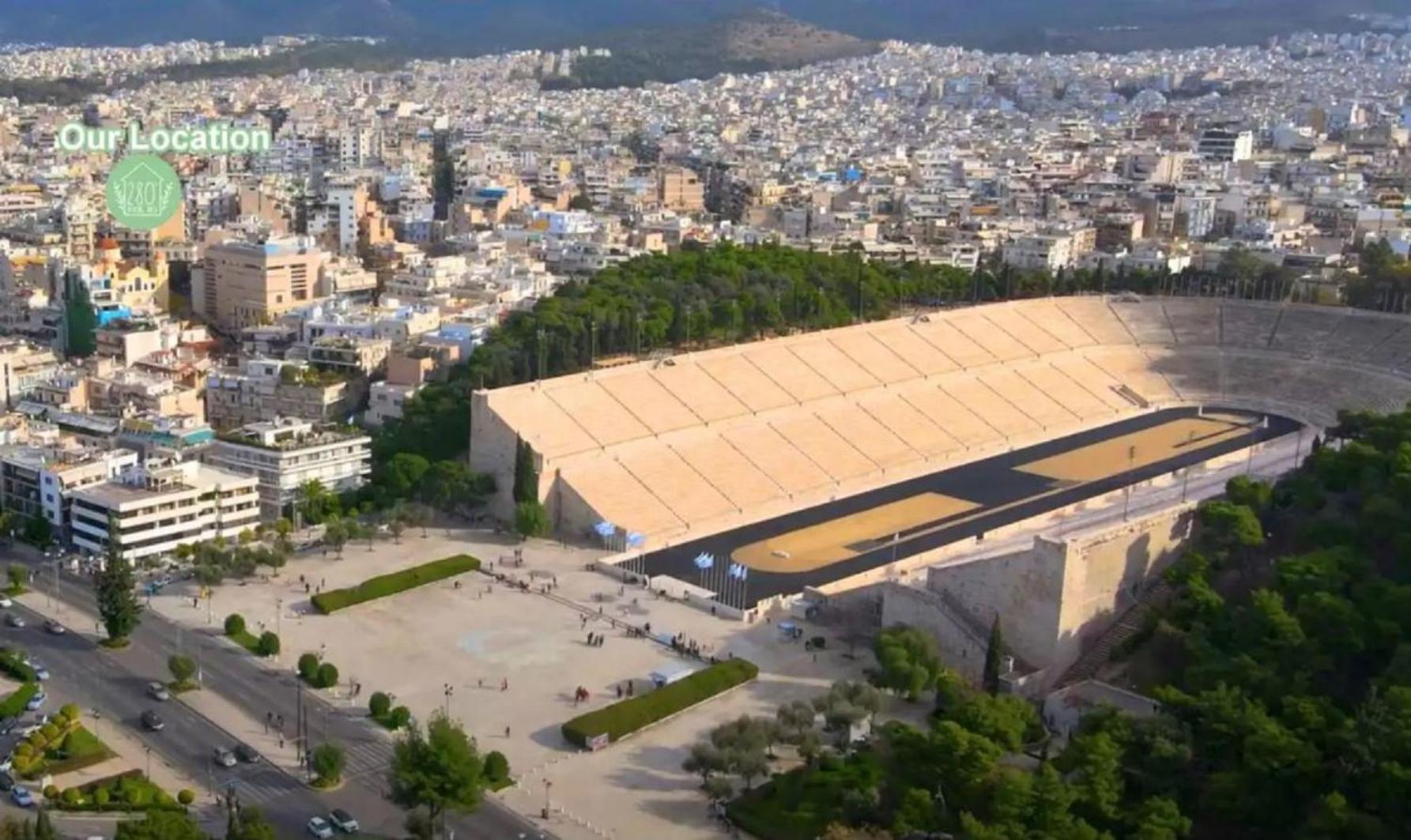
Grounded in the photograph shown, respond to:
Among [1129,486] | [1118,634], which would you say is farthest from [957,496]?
[1118,634]

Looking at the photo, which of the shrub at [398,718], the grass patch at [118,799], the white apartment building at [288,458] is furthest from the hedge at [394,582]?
the grass patch at [118,799]

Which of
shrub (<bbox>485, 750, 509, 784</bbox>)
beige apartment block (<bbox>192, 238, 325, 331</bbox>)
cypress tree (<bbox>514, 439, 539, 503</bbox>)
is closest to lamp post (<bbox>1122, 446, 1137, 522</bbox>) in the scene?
cypress tree (<bbox>514, 439, 539, 503</bbox>)

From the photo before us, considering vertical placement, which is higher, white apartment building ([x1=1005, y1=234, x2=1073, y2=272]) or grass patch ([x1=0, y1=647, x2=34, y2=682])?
white apartment building ([x1=1005, y1=234, x2=1073, y2=272])

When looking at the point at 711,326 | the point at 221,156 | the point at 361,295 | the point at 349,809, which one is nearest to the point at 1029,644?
the point at 349,809

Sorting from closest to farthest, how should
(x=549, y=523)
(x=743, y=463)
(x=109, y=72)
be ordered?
(x=549, y=523), (x=743, y=463), (x=109, y=72)

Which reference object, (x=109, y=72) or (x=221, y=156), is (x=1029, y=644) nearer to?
(x=221, y=156)

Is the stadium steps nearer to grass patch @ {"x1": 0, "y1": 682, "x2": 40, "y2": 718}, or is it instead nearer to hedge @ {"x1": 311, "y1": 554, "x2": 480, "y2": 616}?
hedge @ {"x1": 311, "y1": 554, "x2": 480, "y2": 616}
